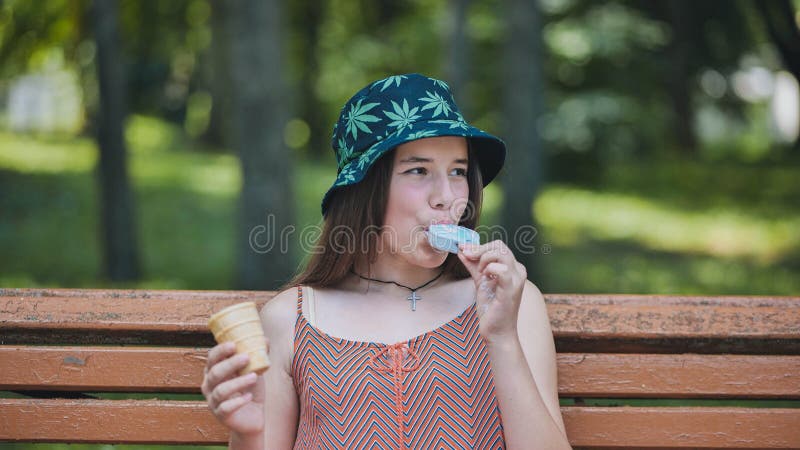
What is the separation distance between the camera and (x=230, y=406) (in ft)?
7.29

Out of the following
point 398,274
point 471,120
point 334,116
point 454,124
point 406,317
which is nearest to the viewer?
point 454,124

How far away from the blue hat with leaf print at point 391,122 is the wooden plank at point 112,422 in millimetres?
868

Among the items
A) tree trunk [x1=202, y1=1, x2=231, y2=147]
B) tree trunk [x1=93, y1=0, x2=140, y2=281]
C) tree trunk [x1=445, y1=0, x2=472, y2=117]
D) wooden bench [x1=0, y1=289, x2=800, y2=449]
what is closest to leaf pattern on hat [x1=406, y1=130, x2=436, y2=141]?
wooden bench [x1=0, y1=289, x2=800, y2=449]

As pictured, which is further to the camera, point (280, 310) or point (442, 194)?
point (280, 310)

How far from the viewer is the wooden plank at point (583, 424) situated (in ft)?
9.26

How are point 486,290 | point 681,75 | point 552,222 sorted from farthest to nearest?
point 681,75, point 552,222, point 486,290

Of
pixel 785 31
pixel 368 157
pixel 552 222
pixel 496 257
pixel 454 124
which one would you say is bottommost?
pixel 552 222

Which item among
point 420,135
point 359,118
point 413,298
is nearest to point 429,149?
point 420,135

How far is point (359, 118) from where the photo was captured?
2.85 metres

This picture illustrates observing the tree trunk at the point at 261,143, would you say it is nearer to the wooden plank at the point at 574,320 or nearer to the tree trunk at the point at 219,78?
the wooden plank at the point at 574,320

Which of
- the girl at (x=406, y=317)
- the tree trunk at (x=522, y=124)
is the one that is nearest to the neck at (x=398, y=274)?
the girl at (x=406, y=317)

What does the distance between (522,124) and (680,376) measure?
257 inches

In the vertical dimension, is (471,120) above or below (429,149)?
below

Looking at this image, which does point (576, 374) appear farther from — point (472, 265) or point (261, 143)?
point (261, 143)
